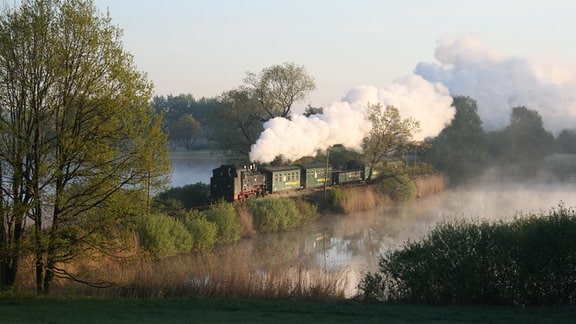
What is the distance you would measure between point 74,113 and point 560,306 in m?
14.7

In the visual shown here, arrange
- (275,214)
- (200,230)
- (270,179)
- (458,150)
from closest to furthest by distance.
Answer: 1. (200,230)
2. (275,214)
3. (270,179)
4. (458,150)

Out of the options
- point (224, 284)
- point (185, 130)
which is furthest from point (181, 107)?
point (224, 284)

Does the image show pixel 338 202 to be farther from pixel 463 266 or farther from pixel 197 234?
pixel 463 266

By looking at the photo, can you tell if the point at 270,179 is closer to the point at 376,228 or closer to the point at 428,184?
the point at 376,228

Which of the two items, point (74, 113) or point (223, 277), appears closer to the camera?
point (74, 113)

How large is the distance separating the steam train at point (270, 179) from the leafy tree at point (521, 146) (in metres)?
20.3

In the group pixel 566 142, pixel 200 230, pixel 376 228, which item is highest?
pixel 566 142

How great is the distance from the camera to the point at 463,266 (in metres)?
18.2

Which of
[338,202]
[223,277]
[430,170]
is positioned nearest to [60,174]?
[223,277]

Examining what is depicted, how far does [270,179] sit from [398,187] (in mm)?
14489

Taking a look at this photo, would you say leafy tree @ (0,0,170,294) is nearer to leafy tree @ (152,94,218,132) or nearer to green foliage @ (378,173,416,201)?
green foliage @ (378,173,416,201)

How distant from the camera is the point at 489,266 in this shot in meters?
18.2

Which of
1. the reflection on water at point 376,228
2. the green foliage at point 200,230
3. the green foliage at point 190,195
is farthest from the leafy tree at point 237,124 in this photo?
the green foliage at point 200,230

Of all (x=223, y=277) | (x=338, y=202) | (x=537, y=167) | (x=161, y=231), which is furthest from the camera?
(x=537, y=167)
